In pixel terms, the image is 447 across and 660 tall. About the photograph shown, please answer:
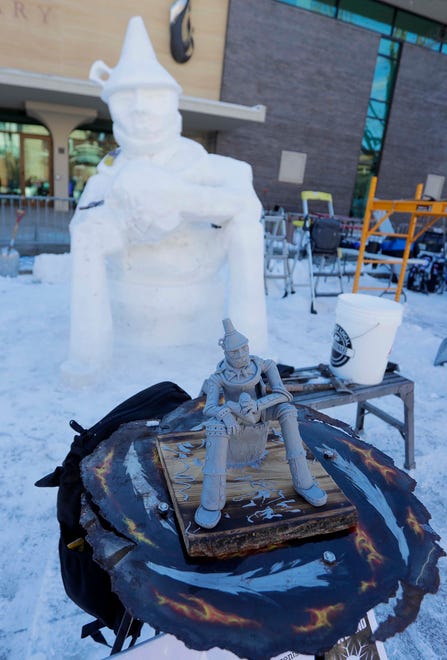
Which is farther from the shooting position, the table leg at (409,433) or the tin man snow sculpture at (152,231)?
the tin man snow sculpture at (152,231)

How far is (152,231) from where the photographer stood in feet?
10.2

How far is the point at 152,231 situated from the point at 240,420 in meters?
Result: 2.21

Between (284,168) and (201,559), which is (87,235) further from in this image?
(284,168)

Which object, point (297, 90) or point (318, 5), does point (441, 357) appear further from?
point (318, 5)

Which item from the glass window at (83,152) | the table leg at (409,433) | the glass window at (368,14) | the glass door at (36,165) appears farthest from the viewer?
the glass window at (368,14)

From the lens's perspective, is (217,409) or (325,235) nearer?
(217,409)

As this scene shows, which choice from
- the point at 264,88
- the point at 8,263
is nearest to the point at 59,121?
the point at 264,88

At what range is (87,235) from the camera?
3.15 meters

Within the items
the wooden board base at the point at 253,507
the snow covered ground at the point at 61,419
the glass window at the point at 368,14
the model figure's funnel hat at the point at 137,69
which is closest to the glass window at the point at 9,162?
the snow covered ground at the point at 61,419

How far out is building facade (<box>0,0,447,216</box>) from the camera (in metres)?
10.7

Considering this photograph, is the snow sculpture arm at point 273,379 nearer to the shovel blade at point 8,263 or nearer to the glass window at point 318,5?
the shovel blade at point 8,263

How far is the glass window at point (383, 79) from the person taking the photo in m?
15.3

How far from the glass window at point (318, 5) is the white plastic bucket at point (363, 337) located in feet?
49.0

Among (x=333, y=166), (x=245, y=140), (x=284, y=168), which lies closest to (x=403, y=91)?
(x=333, y=166)
